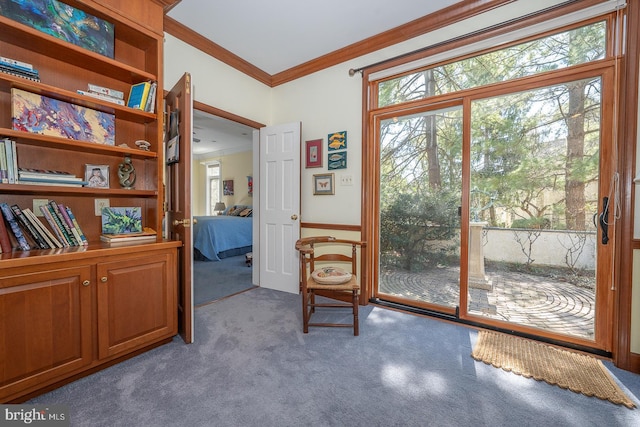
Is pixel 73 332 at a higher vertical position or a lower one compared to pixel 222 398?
higher

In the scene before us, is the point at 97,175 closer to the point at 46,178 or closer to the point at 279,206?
the point at 46,178

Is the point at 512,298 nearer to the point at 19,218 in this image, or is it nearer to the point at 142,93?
the point at 142,93

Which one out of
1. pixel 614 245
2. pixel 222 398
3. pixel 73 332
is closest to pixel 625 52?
pixel 614 245

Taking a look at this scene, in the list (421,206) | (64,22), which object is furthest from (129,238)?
(421,206)

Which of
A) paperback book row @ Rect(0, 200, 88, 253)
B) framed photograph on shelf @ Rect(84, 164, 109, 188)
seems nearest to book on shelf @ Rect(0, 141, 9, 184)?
paperback book row @ Rect(0, 200, 88, 253)

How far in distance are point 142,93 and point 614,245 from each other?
11.5 ft

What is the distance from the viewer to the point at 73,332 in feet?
4.99

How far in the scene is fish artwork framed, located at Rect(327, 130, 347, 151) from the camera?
9.59 ft

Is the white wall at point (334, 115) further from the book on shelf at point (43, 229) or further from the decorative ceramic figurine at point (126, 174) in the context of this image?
the book on shelf at point (43, 229)

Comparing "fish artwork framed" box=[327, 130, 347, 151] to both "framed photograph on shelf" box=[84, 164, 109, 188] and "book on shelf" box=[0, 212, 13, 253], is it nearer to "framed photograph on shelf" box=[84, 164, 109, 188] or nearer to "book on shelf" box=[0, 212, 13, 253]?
"framed photograph on shelf" box=[84, 164, 109, 188]

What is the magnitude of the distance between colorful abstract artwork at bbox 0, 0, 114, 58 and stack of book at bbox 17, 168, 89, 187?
858 millimetres

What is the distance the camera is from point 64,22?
1684mm

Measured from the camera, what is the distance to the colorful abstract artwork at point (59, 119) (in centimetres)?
158

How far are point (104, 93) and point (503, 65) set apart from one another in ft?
10.1
